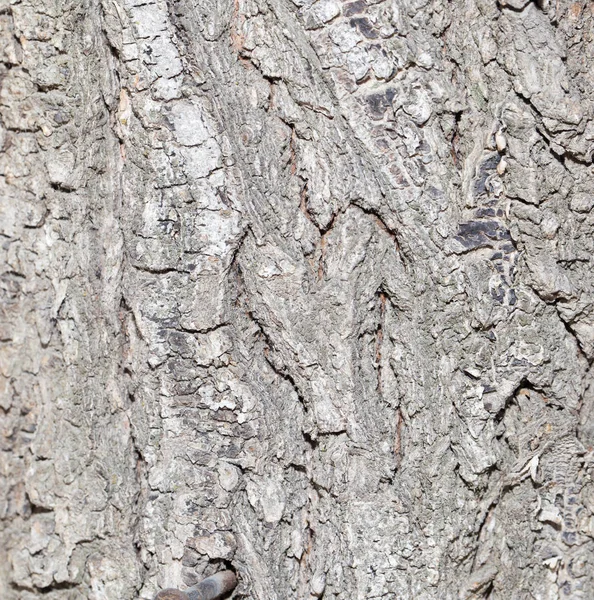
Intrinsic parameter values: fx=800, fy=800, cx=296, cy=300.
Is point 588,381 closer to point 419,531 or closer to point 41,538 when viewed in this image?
point 419,531

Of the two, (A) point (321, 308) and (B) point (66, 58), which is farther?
(B) point (66, 58)

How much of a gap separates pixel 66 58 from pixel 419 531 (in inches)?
46.6

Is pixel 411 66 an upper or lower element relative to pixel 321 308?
upper

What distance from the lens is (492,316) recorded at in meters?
1.49

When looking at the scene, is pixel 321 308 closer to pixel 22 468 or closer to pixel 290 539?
pixel 290 539

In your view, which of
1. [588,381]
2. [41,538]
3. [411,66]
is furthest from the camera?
[41,538]

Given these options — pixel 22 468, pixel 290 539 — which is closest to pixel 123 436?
pixel 22 468

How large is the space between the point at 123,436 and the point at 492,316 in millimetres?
778

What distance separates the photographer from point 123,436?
1644 mm

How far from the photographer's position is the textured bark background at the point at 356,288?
1.48m

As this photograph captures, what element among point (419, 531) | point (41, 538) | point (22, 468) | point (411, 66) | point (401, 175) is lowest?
point (419, 531)

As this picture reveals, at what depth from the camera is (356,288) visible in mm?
1510

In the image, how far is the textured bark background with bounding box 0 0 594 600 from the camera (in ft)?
4.84

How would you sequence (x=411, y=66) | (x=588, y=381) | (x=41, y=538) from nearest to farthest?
1. (x=411, y=66)
2. (x=588, y=381)
3. (x=41, y=538)
